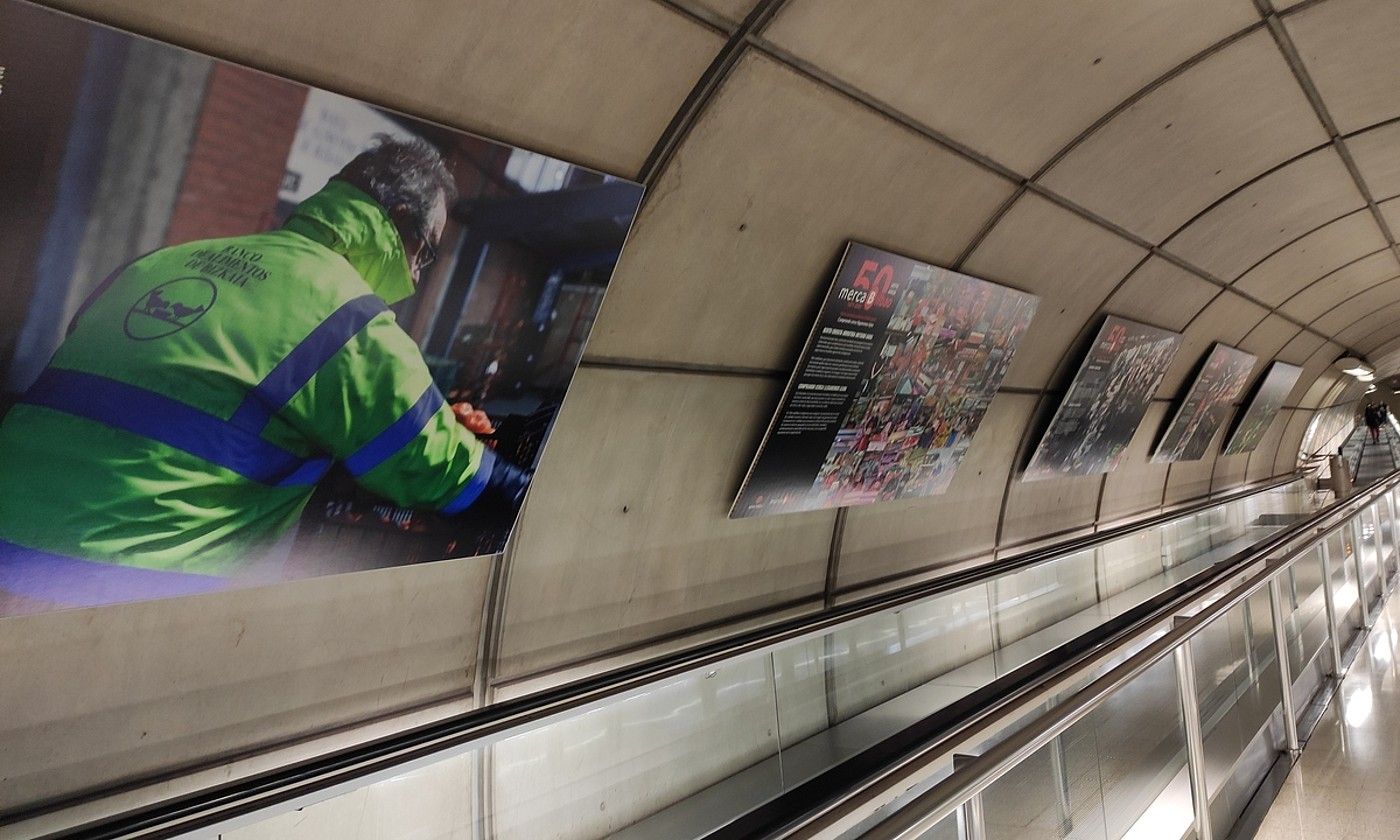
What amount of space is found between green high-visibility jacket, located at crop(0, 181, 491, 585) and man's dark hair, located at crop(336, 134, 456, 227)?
2.2 inches

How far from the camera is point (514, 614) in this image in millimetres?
4043

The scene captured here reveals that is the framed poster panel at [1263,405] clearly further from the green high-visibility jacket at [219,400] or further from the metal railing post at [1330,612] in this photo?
the green high-visibility jacket at [219,400]

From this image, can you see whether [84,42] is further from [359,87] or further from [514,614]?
[514,614]

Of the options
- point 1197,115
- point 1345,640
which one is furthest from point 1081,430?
point 1197,115

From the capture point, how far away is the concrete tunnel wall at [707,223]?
9.11ft

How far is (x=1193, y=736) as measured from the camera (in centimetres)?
294

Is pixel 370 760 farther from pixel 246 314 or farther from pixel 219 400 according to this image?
pixel 246 314

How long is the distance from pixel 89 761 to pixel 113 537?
2.85 feet

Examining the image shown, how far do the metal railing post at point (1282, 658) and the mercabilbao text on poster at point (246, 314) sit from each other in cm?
357

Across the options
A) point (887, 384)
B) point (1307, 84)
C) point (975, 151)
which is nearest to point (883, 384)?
point (887, 384)

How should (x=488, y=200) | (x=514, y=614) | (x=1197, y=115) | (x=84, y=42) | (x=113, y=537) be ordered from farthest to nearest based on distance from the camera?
1. (x=1197, y=115)
2. (x=514, y=614)
3. (x=488, y=200)
4. (x=113, y=537)
5. (x=84, y=42)

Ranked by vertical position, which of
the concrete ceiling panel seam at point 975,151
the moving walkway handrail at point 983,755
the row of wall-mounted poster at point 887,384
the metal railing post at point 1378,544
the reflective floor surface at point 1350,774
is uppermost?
the concrete ceiling panel seam at point 975,151

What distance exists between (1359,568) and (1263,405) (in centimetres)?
765

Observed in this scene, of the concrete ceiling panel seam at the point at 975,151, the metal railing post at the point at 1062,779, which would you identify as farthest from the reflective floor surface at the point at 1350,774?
the concrete ceiling panel seam at the point at 975,151
